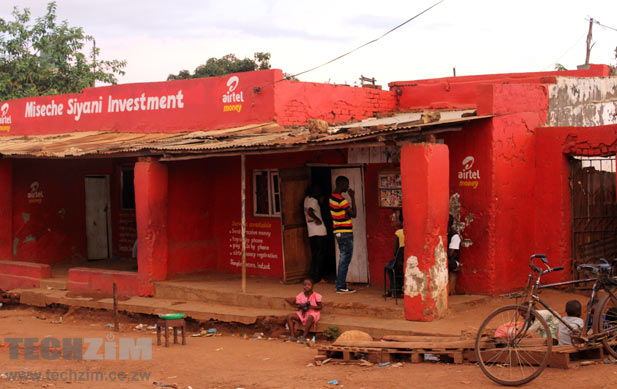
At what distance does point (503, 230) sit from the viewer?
10375 millimetres

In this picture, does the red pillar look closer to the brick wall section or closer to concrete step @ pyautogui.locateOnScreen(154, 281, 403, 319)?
concrete step @ pyautogui.locateOnScreen(154, 281, 403, 319)

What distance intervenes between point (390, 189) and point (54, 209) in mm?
8316

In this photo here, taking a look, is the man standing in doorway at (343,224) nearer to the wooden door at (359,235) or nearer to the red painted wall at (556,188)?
the wooden door at (359,235)

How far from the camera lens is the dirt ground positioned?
7.04m

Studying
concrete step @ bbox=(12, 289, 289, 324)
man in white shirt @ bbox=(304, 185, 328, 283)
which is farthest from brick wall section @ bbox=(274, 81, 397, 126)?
concrete step @ bbox=(12, 289, 289, 324)

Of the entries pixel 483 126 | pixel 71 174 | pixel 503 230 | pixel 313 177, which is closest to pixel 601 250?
pixel 503 230

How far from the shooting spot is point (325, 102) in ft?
45.0

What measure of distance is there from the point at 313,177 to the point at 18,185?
22.0ft

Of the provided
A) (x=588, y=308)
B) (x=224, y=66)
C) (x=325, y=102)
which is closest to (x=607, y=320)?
(x=588, y=308)

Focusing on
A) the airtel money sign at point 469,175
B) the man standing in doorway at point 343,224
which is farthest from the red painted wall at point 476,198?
the man standing in doorway at point 343,224

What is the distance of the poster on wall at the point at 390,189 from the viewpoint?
1090 cm

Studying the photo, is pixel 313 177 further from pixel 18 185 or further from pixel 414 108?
pixel 18 185

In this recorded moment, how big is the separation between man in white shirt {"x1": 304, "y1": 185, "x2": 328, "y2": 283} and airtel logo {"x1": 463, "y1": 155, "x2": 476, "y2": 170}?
8.09ft

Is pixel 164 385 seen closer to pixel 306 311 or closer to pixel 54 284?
pixel 306 311
